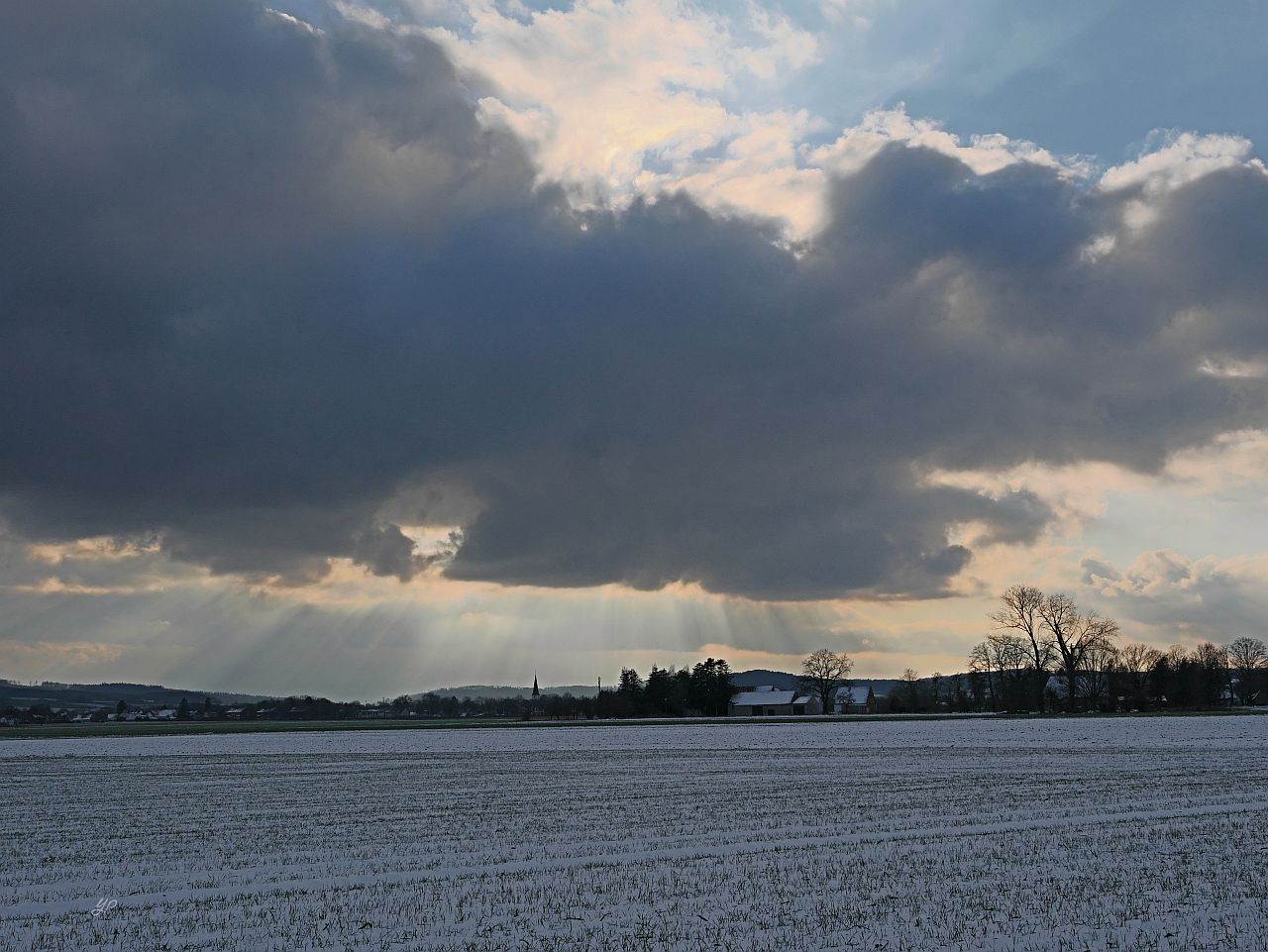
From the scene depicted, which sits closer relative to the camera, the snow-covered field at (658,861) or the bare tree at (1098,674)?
the snow-covered field at (658,861)

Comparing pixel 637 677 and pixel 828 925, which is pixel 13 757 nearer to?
pixel 828 925

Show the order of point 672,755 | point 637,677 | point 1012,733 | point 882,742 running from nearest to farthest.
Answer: point 672,755 < point 882,742 < point 1012,733 < point 637,677

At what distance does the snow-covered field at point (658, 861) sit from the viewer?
14.4 m

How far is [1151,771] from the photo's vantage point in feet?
126

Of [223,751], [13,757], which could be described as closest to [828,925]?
[223,751]

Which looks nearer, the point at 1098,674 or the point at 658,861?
the point at 658,861

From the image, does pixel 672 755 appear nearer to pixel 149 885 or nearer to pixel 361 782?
pixel 361 782

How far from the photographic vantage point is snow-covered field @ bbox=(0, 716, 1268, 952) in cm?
1436

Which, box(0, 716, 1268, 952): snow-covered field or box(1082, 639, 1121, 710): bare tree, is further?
box(1082, 639, 1121, 710): bare tree

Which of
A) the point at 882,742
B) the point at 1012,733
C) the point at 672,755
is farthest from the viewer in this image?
the point at 1012,733

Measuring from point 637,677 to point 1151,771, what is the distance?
163570 millimetres

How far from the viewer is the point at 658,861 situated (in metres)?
20.0

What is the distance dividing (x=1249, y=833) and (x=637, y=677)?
17940cm

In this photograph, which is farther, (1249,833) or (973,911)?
(1249,833)
